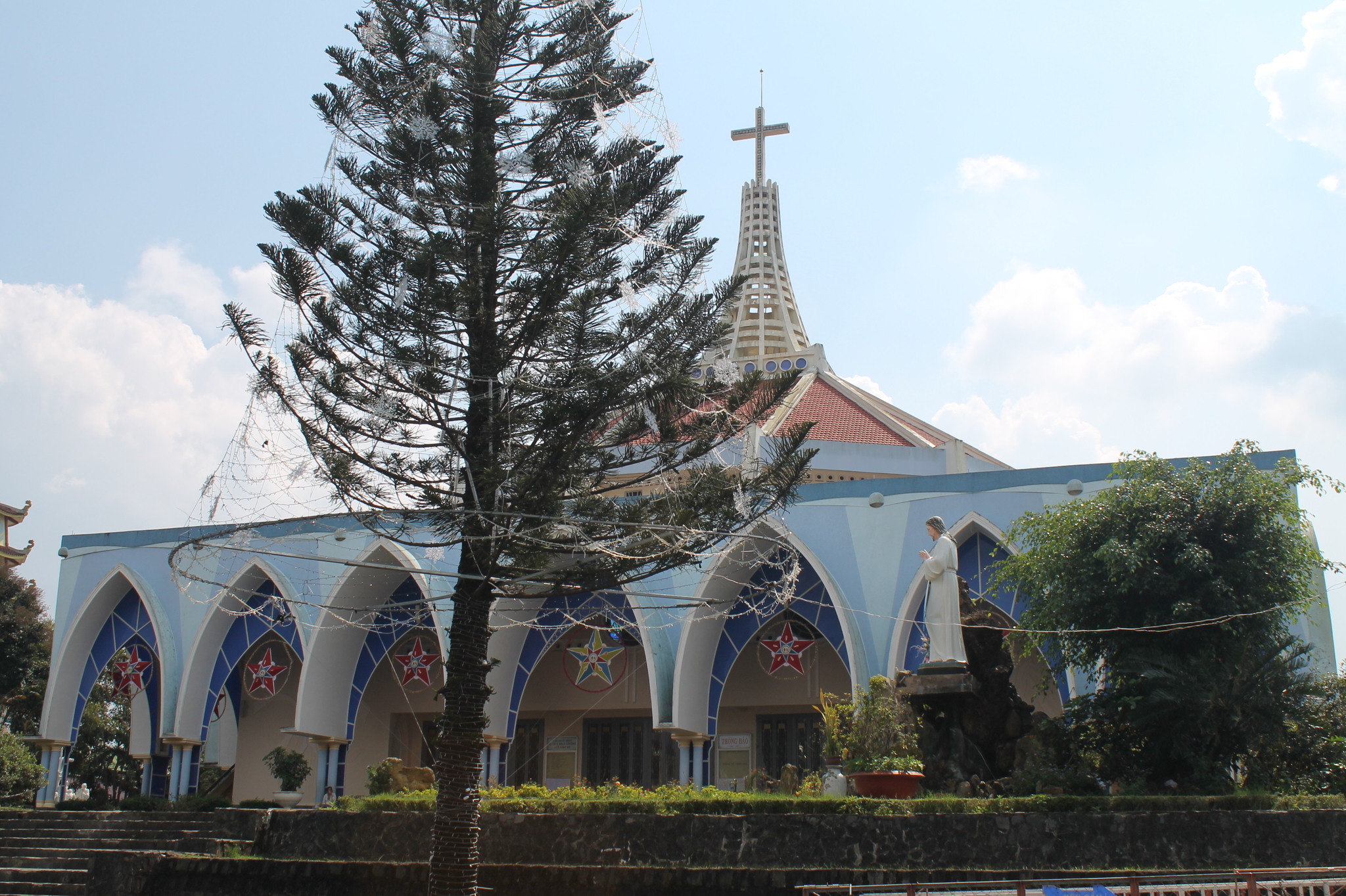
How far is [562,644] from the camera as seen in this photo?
21.0 meters

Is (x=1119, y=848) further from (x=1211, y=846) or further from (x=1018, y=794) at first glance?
(x=1018, y=794)

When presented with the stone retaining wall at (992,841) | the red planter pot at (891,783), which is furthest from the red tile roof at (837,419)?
the stone retaining wall at (992,841)

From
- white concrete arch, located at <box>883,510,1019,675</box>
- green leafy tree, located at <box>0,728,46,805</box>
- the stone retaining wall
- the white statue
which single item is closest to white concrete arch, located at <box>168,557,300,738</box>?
green leafy tree, located at <box>0,728,46,805</box>

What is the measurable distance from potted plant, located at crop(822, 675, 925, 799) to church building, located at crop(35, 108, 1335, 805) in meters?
4.80

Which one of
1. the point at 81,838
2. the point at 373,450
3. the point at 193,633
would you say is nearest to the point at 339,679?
the point at 193,633

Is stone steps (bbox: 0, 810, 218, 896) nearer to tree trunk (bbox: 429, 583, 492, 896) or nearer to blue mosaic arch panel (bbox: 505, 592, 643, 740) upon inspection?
tree trunk (bbox: 429, 583, 492, 896)

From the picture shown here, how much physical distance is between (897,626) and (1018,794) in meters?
5.48

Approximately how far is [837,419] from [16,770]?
1575 centimetres

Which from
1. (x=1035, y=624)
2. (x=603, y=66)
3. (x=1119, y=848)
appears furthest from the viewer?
(x=1035, y=624)

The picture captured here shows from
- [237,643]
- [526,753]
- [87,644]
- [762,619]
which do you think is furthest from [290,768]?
[762,619]

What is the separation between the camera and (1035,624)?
13.7m

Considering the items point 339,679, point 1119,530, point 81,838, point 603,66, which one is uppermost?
point 603,66

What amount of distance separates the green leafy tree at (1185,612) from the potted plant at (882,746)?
236 cm

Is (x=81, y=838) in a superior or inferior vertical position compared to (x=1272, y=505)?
inferior
